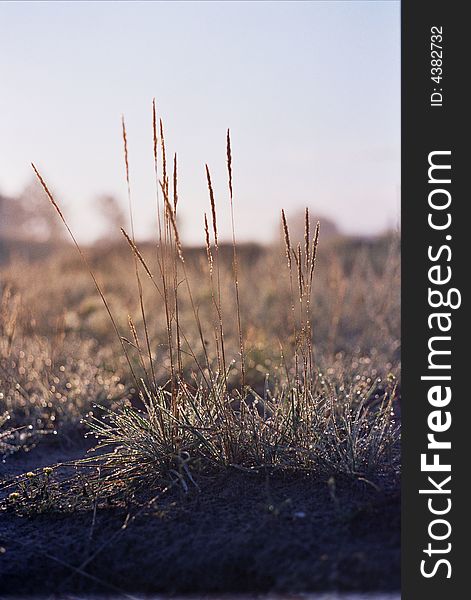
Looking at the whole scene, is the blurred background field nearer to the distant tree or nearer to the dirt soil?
the dirt soil

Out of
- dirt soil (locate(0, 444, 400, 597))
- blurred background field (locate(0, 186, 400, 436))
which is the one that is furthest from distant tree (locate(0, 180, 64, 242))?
dirt soil (locate(0, 444, 400, 597))

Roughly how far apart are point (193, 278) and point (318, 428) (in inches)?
260

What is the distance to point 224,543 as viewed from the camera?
2.39 metres

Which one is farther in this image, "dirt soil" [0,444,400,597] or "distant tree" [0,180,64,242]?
"distant tree" [0,180,64,242]

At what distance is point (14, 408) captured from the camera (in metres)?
4.54

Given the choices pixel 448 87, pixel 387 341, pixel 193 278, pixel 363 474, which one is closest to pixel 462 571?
pixel 363 474

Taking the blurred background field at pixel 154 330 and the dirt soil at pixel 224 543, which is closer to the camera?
the dirt soil at pixel 224 543

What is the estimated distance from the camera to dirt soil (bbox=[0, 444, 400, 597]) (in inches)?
88.0

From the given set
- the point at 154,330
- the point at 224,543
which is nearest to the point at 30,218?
the point at 154,330

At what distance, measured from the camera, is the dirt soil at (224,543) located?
223 cm

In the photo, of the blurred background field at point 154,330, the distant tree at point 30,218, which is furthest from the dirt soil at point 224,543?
the distant tree at point 30,218

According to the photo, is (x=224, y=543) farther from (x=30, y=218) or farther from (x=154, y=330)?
(x=30, y=218)

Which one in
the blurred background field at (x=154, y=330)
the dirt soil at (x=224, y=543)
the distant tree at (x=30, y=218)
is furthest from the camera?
the distant tree at (x=30, y=218)

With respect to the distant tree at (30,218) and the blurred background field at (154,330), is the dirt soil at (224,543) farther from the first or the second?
the distant tree at (30,218)
